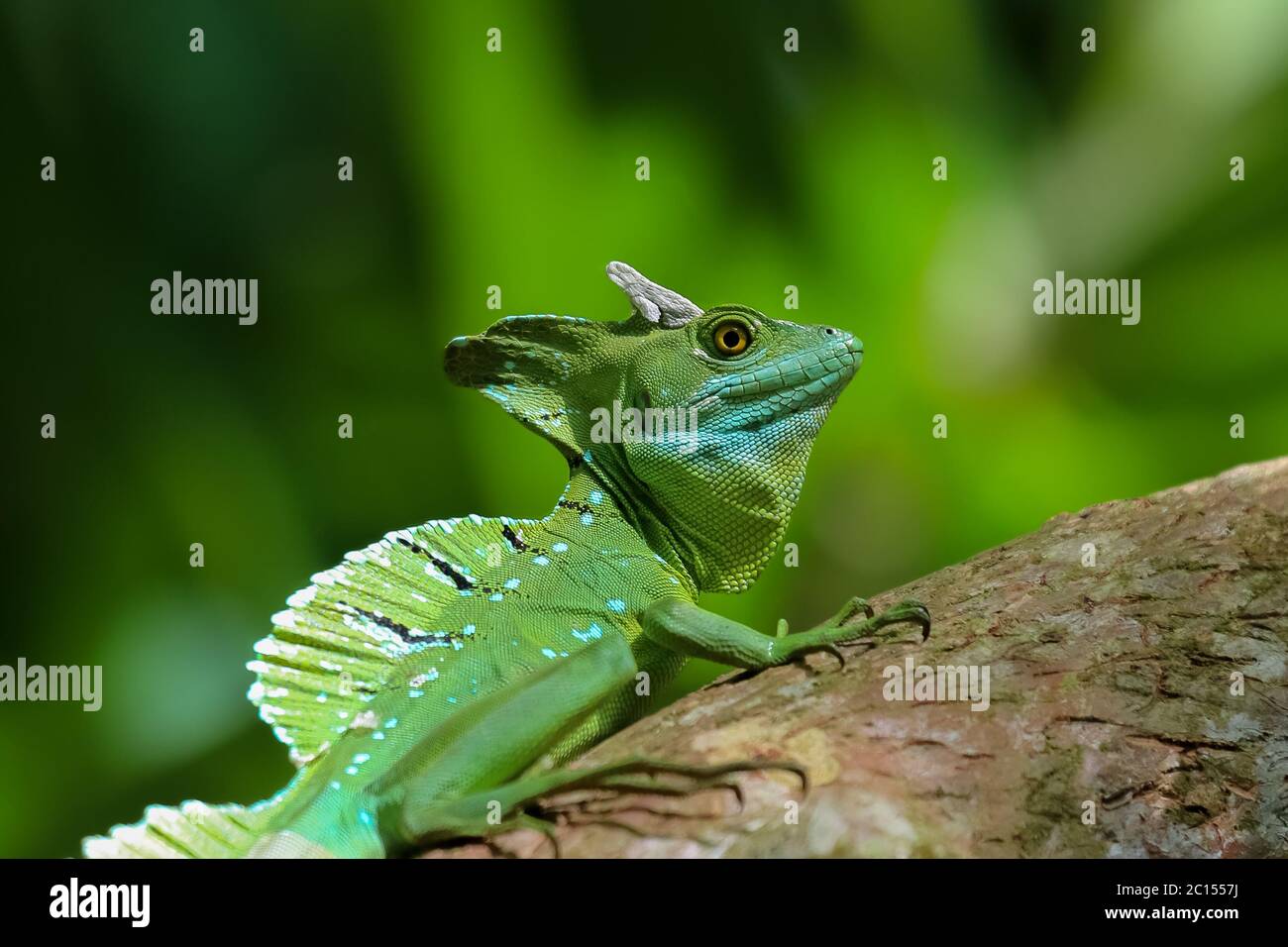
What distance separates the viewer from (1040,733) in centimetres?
217

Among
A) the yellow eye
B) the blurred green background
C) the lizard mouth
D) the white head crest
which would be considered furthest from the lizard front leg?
the blurred green background

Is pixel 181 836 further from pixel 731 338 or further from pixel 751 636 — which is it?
pixel 731 338

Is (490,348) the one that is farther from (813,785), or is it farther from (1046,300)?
(1046,300)

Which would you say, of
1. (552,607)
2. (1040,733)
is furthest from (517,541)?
(1040,733)

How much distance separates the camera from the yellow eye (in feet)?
9.98

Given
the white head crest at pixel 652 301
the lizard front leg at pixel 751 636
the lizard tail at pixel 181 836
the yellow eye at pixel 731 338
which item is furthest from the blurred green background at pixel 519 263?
the lizard tail at pixel 181 836

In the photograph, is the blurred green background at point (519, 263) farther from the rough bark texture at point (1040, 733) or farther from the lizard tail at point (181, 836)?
the lizard tail at point (181, 836)

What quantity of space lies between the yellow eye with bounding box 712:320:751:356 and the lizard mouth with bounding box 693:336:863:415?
81mm

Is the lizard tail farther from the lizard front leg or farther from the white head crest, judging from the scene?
the white head crest

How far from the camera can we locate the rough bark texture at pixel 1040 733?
198 centimetres

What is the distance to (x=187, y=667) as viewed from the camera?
13.8 feet

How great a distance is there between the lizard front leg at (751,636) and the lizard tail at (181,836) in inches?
43.6

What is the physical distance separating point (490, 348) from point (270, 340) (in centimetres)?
174
